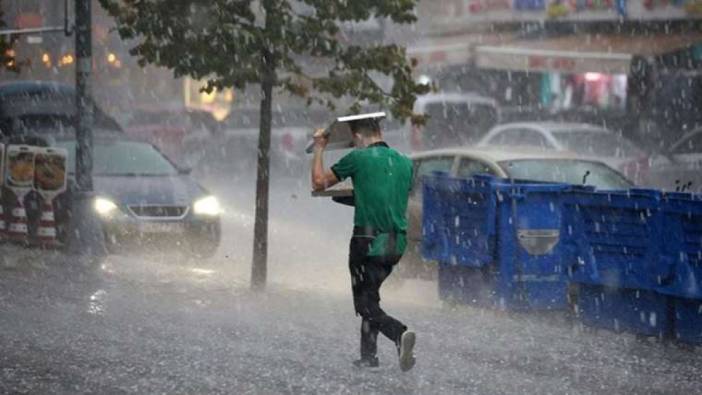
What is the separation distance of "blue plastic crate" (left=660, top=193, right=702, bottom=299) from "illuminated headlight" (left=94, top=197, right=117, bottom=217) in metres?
6.94

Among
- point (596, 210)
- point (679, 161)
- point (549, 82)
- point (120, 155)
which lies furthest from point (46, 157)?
point (549, 82)

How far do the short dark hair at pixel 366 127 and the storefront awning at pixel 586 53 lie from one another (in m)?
21.1

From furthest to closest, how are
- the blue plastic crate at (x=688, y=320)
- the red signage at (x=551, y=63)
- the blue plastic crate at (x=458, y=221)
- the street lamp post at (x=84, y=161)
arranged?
the red signage at (x=551, y=63)
the street lamp post at (x=84, y=161)
the blue plastic crate at (x=458, y=221)
the blue plastic crate at (x=688, y=320)

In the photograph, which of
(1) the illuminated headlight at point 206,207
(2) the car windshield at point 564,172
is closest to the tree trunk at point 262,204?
(2) the car windshield at point 564,172

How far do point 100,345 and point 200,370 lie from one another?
117cm

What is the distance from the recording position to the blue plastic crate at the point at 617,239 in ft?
36.4

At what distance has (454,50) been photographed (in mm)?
31859

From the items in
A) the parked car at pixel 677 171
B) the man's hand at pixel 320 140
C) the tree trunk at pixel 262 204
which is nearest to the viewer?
the man's hand at pixel 320 140

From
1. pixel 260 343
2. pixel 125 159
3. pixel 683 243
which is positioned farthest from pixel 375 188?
pixel 125 159

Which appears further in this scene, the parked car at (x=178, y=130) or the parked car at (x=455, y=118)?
the parked car at (x=178, y=130)

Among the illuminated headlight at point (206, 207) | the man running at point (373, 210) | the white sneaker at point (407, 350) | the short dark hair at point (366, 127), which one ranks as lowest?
the illuminated headlight at point (206, 207)

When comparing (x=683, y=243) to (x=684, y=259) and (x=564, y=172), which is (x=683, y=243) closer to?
(x=684, y=259)

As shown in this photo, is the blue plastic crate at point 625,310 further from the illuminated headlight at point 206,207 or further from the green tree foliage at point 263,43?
the illuminated headlight at point 206,207

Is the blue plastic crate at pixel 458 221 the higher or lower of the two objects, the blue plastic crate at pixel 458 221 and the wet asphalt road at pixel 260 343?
the higher
